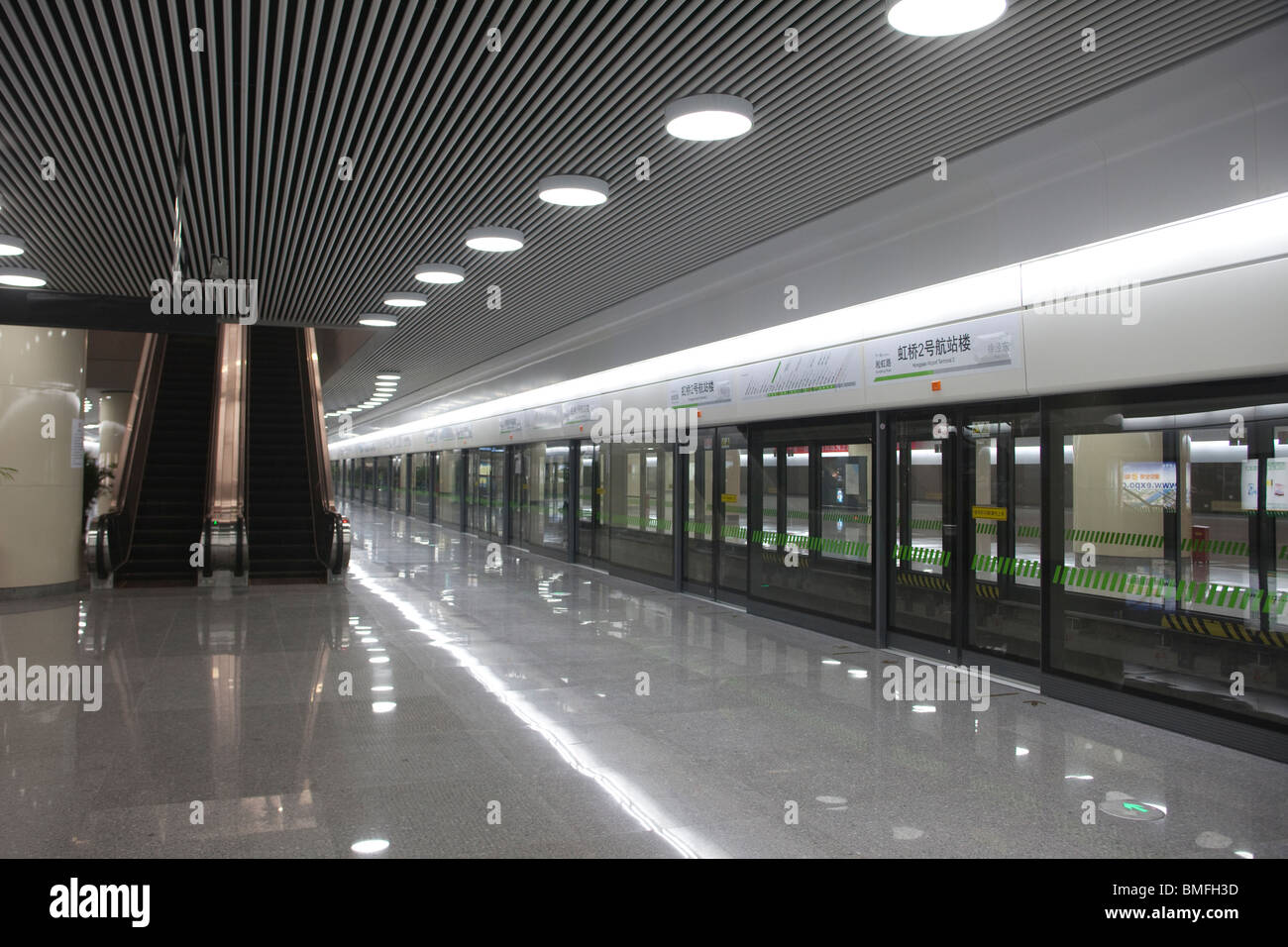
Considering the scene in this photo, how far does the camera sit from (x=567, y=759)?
195 inches

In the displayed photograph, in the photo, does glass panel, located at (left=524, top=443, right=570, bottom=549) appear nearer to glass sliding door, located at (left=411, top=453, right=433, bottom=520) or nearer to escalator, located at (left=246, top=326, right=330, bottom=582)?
escalator, located at (left=246, top=326, right=330, bottom=582)

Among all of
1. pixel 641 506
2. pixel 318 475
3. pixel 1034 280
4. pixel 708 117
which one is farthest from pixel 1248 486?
pixel 318 475

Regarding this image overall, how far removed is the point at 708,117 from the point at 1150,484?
12.3 feet

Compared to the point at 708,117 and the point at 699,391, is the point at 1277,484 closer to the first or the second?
the point at 708,117

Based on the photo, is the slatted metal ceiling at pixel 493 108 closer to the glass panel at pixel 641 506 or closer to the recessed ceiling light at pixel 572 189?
the recessed ceiling light at pixel 572 189

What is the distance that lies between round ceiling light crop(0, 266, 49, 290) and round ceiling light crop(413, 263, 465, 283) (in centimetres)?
365

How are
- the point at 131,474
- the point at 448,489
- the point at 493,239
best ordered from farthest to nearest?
the point at 448,489 < the point at 131,474 < the point at 493,239

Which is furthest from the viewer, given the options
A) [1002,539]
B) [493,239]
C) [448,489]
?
[448,489]

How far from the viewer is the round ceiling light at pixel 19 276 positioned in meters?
8.68

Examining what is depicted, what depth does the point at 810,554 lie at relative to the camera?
9516 millimetres

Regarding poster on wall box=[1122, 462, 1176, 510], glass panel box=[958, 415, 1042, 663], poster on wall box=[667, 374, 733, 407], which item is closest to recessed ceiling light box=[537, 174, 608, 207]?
glass panel box=[958, 415, 1042, 663]

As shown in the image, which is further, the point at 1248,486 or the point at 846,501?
the point at 846,501

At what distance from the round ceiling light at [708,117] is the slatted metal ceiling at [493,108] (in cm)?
7

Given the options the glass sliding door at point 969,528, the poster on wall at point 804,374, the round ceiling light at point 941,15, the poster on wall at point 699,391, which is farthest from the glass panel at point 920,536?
the round ceiling light at point 941,15
